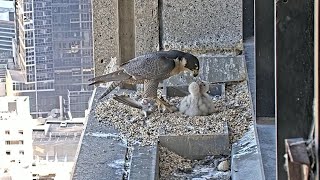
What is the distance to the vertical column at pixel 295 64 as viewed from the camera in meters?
2.45

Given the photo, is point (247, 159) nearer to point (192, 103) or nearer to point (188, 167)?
point (188, 167)

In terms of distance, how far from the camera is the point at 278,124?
259 cm

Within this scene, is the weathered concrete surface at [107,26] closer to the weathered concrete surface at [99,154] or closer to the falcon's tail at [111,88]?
the falcon's tail at [111,88]

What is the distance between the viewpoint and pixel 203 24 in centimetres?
569

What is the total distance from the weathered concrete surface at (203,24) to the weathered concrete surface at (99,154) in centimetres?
127

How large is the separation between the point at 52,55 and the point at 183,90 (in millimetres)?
2671

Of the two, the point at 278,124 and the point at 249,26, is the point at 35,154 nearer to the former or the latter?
the point at 249,26

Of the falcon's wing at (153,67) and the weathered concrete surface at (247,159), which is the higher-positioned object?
the falcon's wing at (153,67)

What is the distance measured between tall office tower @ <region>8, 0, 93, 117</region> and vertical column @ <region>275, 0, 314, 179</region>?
181 inches

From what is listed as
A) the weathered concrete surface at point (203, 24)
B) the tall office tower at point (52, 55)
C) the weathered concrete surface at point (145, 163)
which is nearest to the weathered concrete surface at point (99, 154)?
the weathered concrete surface at point (145, 163)

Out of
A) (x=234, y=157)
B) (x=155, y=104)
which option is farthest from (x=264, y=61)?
(x=155, y=104)

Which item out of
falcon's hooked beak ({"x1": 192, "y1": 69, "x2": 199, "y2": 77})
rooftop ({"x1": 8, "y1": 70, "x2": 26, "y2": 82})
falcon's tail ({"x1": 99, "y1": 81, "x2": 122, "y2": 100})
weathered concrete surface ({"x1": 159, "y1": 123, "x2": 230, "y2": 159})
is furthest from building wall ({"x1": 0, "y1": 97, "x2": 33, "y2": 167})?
weathered concrete surface ({"x1": 159, "y1": 123, "x2": 230, "y2": 159})

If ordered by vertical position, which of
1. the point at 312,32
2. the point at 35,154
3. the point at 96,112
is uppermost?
the point at 312,32

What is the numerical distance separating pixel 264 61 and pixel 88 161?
3.07 ft
